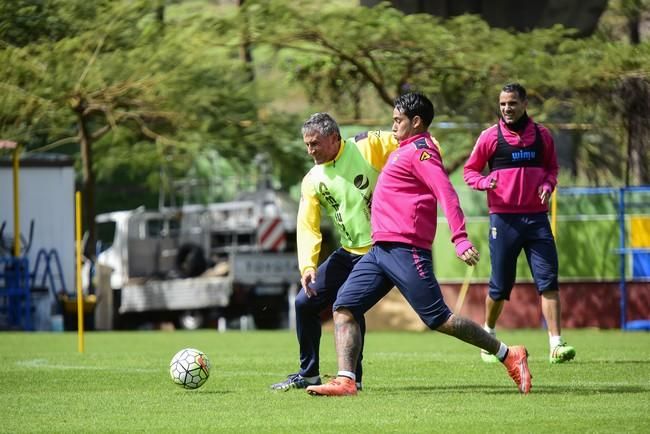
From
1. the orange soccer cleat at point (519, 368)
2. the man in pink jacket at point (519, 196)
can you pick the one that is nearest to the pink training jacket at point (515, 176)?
the man in pink jacket at point (519, 196)

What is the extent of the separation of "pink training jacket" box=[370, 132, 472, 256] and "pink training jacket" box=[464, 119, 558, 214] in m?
2.92

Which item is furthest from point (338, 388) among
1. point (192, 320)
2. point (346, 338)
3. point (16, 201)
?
point (192, 320)

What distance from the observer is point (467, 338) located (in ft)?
30.9

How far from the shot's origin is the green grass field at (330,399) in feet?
26.6

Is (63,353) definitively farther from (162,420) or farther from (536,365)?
(162,420)

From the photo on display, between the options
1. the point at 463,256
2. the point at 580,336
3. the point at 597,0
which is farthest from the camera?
the point at 597,0

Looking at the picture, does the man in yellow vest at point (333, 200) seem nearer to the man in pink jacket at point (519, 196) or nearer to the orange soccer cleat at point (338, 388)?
the orange soccer cleat at point (338, 388)

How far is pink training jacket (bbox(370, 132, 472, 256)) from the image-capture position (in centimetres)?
928

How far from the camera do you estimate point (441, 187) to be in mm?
9203

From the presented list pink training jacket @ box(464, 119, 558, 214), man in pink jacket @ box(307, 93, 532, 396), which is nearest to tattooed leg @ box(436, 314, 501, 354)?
man in pink jacket @ box(307, 93, 532, 396)

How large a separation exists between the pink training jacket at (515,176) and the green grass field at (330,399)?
146cm

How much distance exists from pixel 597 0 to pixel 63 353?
52.8ft

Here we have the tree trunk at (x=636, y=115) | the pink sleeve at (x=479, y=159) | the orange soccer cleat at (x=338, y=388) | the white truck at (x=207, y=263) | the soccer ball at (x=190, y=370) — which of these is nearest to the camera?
the orange soccer cleat at (x=338, y=388)

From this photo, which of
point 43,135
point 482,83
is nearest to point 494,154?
point 482,83
